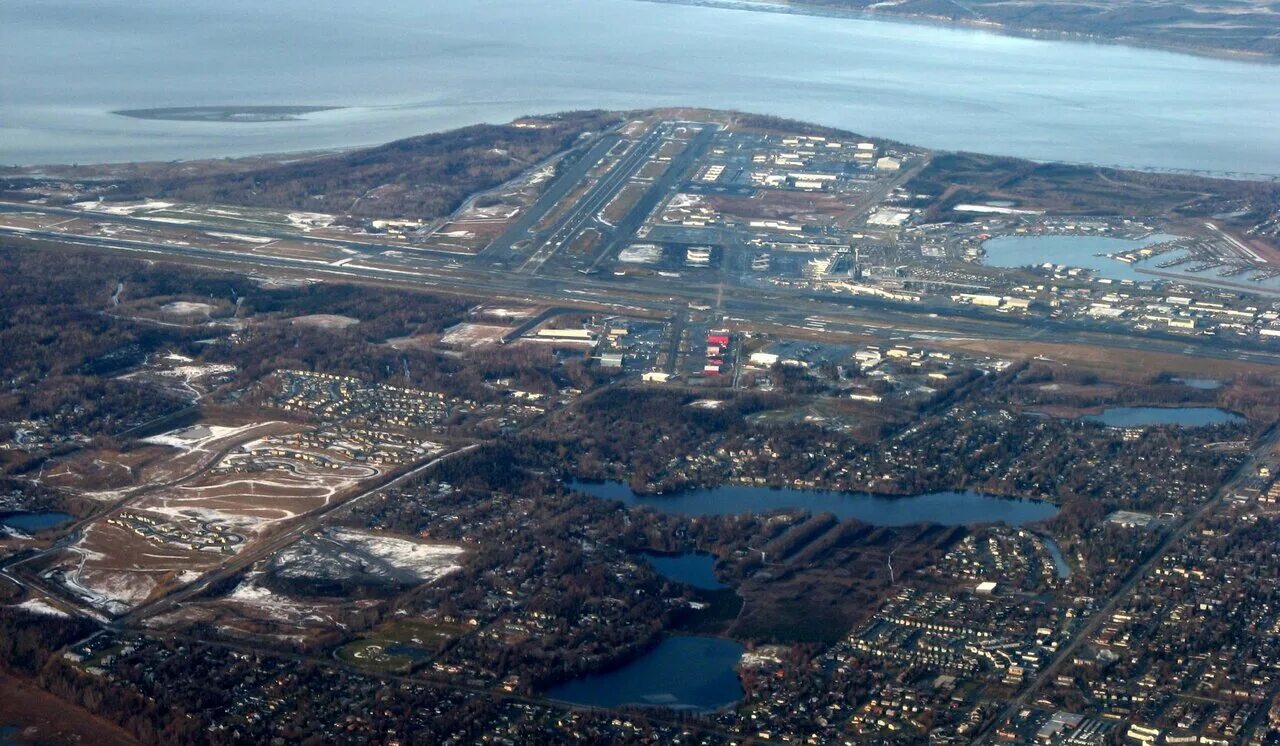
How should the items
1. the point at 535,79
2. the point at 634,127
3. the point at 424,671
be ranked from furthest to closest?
the point at 535,79
the point at 634,127
the point at 424,671

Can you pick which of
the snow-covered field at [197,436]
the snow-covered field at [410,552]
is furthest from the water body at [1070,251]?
the snow-covered field at [410,552]

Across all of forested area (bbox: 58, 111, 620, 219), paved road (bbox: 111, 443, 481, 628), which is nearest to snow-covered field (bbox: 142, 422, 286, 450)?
paved road (bbox: 111, 443, 481, 628)

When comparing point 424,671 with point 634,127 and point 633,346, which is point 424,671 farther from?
point 634,127

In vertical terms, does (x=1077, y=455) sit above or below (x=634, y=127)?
below

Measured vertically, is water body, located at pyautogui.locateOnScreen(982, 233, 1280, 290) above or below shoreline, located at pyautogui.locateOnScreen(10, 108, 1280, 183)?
below

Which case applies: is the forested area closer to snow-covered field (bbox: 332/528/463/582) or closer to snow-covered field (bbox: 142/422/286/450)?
snow-covered field (bbox: 142/422/286/450)

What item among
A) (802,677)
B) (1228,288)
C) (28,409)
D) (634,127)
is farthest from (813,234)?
(802,677)

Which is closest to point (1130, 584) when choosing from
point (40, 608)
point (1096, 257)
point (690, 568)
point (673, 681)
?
point (690, 568)
